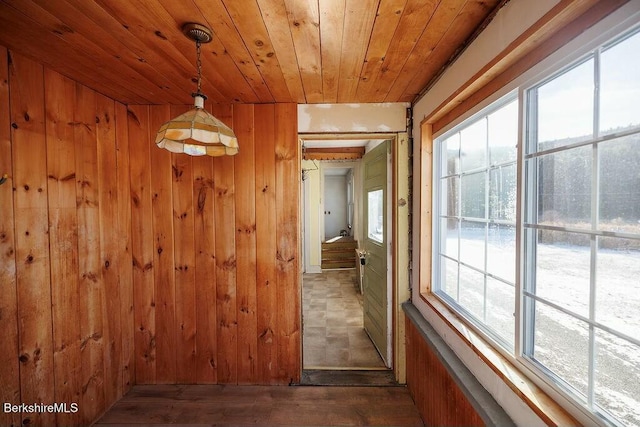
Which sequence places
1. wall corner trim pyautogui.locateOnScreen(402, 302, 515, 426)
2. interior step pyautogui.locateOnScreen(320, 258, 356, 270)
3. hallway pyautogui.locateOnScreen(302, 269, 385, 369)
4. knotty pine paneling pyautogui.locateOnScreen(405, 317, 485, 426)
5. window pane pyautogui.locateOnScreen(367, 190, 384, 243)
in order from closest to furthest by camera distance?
wall corner trim pyautogui.locateOnScreen(402, 302, 515, 426) → knotty pine paneling pyautogui.locateOnScreen(405, 317, 485, 426) → hallway pyautogui.locateOnScreen(302, 269, 385, 369) → window pane pyautogui.locateOnScreen(367, 190, 384, 243) → interior step pyautogui.locateOnScreen(320, 258, 356, 270)

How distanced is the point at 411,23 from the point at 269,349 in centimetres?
232

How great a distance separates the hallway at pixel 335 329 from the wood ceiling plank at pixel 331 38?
7.67 feet

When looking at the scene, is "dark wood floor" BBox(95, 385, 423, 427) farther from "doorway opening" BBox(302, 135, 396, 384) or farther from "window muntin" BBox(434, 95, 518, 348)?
"window muntin" BBox(434, 95, 518, 348)

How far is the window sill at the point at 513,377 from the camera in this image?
0.85 m

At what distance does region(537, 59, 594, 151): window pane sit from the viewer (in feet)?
2.71

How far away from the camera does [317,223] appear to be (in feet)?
18.6

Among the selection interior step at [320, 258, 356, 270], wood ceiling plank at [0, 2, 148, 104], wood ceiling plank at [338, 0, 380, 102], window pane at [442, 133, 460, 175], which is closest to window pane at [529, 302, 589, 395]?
window pane at [442, 133, 460, 175]

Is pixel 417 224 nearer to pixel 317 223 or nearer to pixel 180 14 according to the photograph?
pixel 180 14

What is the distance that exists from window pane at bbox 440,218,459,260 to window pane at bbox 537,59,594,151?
75 centimetres

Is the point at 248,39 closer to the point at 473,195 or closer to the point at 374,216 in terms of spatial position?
the point at 473,195

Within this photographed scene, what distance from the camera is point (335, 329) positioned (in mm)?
3086

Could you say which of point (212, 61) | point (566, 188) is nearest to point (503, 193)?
point (566, 188)

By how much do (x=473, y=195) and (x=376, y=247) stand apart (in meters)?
1.24

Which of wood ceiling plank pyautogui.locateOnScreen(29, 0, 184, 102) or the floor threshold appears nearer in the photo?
wood ceiling plank pyautogui.locateOnScreen(29, 0, 184, 102)
